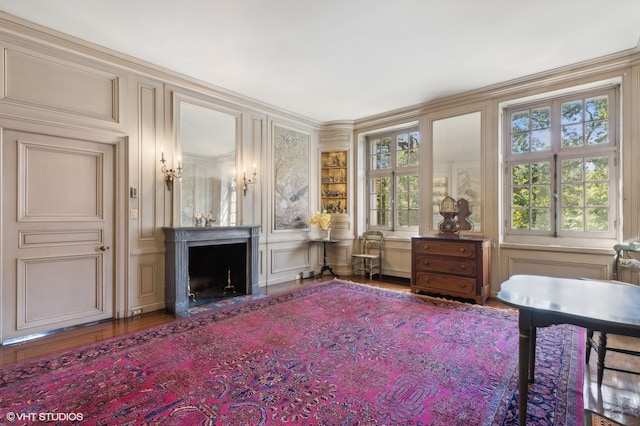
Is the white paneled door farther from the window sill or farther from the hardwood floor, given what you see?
the window sill

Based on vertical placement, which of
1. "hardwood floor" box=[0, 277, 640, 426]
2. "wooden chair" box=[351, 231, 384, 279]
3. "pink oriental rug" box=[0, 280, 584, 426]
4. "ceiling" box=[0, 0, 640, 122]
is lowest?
"hardwood floor" box=[0, 277, 640, 426]

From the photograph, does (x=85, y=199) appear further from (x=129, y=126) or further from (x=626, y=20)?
(x=626, y=20)

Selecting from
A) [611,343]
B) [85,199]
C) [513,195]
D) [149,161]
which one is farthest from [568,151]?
[85,199]

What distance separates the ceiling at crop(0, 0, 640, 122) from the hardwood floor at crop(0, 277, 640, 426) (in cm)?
303

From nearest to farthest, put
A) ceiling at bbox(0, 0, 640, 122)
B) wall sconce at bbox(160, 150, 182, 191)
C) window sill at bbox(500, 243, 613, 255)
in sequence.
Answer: ceiling at bbox(0, 0, 640, 122) → window sill at bbox(500, 243, 613, 255) → wall sconce at bbox(160, 150, 182, 191)

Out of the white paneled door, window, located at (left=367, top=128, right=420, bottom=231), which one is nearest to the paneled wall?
the white paneled door

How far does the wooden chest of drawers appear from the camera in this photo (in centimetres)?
414

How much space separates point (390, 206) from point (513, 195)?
2.07 m

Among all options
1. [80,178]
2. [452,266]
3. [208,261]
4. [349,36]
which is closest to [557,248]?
[452,266]

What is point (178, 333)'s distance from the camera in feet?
10.1

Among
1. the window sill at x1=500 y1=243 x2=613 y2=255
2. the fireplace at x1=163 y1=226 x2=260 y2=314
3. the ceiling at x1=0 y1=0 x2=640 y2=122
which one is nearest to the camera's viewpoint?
the ceiling at x1=0 y1=0 x2=640 y2=122

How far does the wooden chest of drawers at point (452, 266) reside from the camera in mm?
4145

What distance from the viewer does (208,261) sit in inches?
184

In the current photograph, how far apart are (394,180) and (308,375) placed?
4359mm
